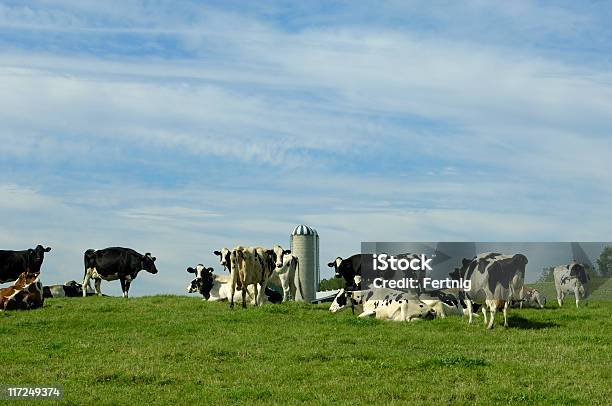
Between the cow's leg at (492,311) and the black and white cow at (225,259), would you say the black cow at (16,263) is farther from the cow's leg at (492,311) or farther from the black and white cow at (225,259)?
the cow's leg at (492,311)

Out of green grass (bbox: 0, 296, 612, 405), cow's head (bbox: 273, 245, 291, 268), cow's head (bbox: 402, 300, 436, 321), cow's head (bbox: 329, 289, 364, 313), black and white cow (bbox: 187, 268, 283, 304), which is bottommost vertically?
green grass (bbox: 0, 296, 612, 405)

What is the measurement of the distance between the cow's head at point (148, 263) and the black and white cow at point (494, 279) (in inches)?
779

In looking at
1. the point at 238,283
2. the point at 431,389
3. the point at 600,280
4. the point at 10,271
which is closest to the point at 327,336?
the point at 431,389

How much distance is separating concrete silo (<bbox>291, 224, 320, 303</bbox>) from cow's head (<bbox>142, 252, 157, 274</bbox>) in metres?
7.52

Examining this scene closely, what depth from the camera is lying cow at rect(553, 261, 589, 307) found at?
102 feet

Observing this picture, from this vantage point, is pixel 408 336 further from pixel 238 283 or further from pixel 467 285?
pixel 238 283

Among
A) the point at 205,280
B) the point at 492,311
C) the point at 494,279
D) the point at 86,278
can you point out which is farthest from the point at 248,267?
the point at 86,278

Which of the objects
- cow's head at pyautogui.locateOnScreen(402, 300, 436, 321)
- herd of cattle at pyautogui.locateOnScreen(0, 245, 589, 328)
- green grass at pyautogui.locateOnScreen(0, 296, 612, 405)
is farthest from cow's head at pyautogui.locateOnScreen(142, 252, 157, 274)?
cow's head at pyautogui.locateOnScreen(402, 300, 436, 321)

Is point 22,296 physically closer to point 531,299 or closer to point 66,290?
point 66,290

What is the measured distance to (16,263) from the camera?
124ft

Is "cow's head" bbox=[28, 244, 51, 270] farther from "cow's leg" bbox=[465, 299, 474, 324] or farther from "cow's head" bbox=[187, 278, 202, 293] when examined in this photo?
"cow's leg" bbox=[465, 299, 474, 324]

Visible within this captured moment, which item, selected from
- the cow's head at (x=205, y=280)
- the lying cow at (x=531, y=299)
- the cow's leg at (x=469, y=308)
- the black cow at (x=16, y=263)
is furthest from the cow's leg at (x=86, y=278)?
the cow's leg at (x=469, y=308)

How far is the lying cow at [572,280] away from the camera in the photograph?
31219 mm

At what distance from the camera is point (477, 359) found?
16.8m
